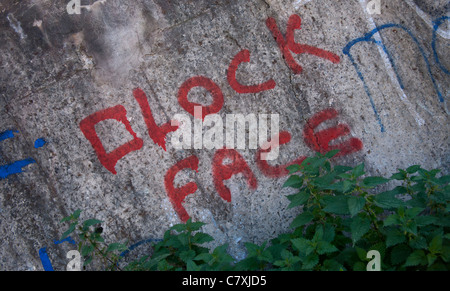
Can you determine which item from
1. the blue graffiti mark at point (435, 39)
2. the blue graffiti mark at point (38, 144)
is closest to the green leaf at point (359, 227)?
the blue graffiti mark at point (435, 39)

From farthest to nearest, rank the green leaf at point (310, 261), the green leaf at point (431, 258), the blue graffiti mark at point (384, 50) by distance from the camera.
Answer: the blue graffiti mark at point (384, 50), the green leaf at point (310, 261), the green leaf at point (431, 258)

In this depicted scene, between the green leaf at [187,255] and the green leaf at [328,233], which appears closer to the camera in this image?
the green leaf at [328,233]

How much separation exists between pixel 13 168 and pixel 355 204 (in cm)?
203

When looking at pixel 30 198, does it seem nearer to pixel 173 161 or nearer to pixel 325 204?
pixel 173 161

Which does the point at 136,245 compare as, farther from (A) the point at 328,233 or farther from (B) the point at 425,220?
(B) the point at 425,220

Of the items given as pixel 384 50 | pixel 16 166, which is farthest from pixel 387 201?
pixel 16 166

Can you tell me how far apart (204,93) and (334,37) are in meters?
0.95

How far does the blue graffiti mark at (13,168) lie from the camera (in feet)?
8.27

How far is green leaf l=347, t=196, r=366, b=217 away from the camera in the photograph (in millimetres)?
1724

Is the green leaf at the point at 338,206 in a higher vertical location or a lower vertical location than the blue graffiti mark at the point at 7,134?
lower

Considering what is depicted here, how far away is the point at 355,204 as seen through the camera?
69.4 inches

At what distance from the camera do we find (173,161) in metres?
2.58

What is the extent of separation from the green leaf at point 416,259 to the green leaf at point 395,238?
7 cm

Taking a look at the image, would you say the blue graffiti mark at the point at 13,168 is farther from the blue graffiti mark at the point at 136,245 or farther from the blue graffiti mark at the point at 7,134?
the blue graffiti mark at the point at 136,245
